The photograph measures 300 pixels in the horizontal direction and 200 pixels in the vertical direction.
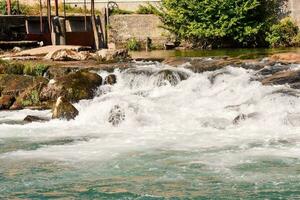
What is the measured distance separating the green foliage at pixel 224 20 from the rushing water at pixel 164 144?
14.0 meters

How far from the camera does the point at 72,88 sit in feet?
63.9

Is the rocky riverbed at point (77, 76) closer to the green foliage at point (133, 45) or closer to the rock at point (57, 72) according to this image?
the rock at point (57, 72)

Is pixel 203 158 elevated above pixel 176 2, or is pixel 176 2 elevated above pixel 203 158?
pixel 176 2

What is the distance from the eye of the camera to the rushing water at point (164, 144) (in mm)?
9922

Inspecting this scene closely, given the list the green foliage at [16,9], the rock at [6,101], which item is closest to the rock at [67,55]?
the rock at [6,101]

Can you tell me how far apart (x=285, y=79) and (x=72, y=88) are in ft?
21.4

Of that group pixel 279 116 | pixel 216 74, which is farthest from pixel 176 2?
pixel 279 116

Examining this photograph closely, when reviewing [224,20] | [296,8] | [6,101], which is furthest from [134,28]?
[6,101]

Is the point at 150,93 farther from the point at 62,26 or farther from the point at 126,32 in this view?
the point at 126,32

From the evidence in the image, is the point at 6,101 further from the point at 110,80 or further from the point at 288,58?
the point at 288,58

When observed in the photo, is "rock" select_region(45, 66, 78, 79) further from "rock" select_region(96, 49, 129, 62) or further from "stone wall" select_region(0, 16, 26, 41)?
"stone wall" select_region(0, 16, 26, 41)

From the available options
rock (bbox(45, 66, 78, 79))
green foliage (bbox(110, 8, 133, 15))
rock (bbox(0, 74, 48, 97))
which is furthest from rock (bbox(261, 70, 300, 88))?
green foliage (bbox(110, 8, 133, 15))

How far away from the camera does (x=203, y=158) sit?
1183cm

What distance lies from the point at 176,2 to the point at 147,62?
12.4 meters
